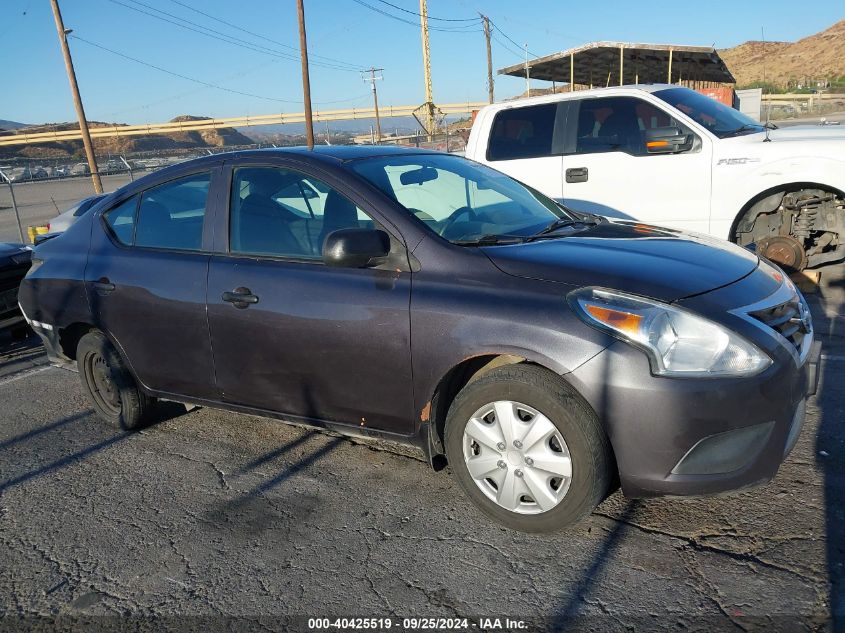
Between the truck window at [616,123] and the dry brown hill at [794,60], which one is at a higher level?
the dry brown hill at [794,60]

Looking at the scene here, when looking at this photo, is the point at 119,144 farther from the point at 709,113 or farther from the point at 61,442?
the point at 61,442

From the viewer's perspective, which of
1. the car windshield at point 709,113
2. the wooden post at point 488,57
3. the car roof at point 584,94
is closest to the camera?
the car windshield at point 709,113

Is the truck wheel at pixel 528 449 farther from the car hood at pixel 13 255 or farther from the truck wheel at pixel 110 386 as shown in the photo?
the car hood at pixel 13 255

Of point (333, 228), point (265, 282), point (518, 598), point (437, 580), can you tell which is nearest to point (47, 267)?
point (265, 282)

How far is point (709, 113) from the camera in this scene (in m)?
6.82

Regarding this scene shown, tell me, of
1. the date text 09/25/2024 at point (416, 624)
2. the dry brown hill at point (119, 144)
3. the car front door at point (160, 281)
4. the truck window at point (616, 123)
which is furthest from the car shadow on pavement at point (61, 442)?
the dry brown hill at point (119, 144)

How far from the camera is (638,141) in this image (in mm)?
6750

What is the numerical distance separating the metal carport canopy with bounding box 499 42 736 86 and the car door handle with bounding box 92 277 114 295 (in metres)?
9.79

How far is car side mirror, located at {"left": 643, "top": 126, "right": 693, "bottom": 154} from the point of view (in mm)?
6402

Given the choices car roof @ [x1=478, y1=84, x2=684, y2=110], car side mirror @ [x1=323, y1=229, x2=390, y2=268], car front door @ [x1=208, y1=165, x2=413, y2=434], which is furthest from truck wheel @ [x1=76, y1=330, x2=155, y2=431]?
car roof @ [x1=478, y1=84, x2=684, y2=110]

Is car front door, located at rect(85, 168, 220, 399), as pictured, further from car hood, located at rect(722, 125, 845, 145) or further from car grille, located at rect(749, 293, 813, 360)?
car hood, located at rect(722, 125, 845, 145)

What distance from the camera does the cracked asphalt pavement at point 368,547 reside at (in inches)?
102

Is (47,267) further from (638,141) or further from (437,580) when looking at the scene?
(638,141)

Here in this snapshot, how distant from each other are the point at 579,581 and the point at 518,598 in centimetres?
26
